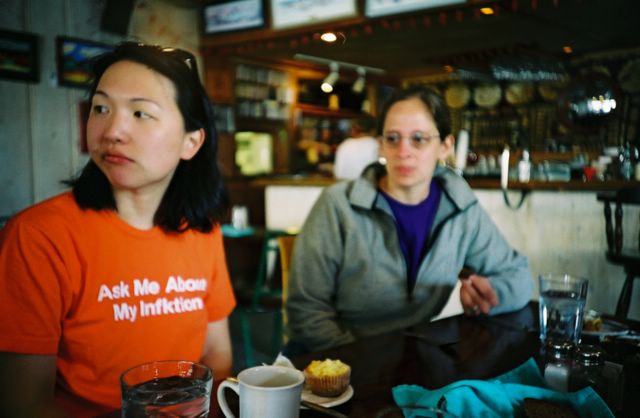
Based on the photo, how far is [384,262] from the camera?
1.67 metres

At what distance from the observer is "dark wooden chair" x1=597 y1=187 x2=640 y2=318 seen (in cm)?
172

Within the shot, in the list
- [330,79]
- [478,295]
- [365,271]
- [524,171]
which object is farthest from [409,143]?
[330,79]

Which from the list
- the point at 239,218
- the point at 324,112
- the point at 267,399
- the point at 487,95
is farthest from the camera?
the point at 324,112

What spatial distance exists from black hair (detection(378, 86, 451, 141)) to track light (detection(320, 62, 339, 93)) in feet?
18.5

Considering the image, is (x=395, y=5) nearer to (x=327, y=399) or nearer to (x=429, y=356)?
(x=429, y=356)

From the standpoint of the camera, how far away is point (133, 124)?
0.90 metres

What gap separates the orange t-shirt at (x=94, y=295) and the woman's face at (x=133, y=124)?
15cm

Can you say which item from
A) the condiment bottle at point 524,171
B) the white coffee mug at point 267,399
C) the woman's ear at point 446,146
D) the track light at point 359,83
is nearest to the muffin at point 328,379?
the white coffee mug at point 267,399

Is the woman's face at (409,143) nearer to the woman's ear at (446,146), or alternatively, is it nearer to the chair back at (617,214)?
the woman's ear at (446,146)

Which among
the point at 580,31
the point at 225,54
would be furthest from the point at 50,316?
the point at 580,31

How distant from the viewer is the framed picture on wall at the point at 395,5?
379 centimetres

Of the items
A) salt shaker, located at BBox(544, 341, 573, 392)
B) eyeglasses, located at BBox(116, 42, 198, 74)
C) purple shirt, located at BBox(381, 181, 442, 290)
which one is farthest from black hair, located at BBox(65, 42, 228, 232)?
salt shaker, located at BBox(544, 341, 573, 392)

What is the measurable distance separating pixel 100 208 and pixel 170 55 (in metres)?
0.34

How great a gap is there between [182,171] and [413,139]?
76 centimetres
